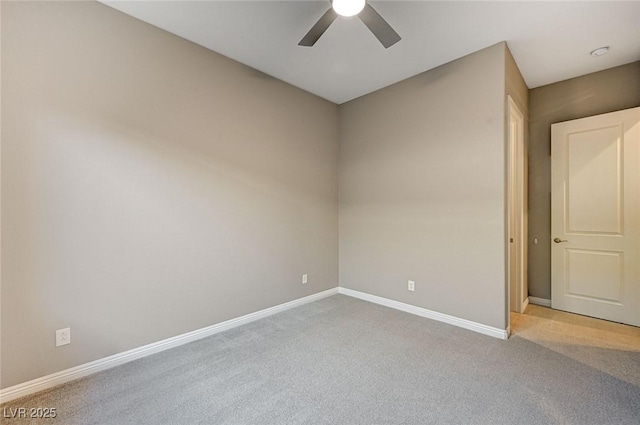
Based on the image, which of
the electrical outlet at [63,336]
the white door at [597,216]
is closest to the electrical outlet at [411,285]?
the white door at [597,216]

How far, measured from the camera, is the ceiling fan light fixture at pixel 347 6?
5.56 ft

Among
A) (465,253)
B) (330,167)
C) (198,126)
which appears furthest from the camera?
(330,167)

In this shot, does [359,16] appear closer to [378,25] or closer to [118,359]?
[378,25]

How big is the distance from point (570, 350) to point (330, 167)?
314cm

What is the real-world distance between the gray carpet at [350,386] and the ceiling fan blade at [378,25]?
2.41 m

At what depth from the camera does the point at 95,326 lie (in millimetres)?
2066

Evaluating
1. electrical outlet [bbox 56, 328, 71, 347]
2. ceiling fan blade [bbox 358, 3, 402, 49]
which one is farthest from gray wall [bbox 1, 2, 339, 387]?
ceiling fan blade [bbox 358, 3, 402, 49]

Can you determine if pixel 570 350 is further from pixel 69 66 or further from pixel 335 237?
pixel 69 66

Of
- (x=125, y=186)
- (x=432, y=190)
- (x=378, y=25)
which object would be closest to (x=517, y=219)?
(x=432, y=190)

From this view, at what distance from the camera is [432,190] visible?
3119mm

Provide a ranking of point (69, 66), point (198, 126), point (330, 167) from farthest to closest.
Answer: point (330, 167), point (198, 126), point (69, 66)

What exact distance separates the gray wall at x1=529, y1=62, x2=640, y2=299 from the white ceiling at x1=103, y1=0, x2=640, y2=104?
0.20 meters

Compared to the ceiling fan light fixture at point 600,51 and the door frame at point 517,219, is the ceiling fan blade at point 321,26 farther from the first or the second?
the ceiling fan light fixture at point 600,51

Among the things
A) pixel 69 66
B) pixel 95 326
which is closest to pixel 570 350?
pixel 95 326
